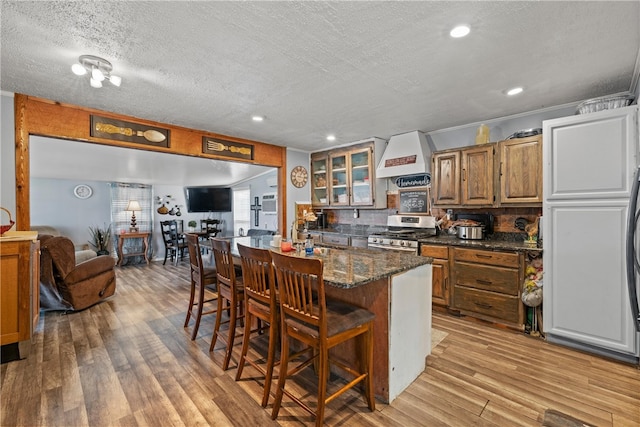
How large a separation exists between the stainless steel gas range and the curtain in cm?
603

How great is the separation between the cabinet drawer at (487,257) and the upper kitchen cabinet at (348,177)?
153cm

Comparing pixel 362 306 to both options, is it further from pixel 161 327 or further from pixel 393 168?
pixel 393 168

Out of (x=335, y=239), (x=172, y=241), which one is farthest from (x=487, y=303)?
(x=172, y=241)

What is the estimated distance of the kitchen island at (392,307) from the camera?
1847mm

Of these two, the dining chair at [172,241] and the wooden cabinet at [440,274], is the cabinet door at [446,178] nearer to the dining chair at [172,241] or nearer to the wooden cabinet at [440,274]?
the wooden cabinet at [440,274]

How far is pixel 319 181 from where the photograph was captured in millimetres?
5340

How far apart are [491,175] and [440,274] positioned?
1.32 meters

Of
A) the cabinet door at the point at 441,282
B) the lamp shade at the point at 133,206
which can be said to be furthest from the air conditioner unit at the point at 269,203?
the cabinet door at the point at 441,282

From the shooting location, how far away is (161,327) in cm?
307

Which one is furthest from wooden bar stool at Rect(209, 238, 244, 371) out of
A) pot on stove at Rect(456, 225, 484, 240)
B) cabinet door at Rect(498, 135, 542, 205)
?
cabinet door at Rect(498, 135, 542, 205)

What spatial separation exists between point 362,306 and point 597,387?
180 cm

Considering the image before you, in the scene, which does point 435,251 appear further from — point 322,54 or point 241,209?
point 241,209

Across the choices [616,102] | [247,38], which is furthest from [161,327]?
[616,102]

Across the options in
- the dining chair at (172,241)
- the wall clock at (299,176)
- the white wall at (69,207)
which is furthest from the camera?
the dining chair at (172,241)
